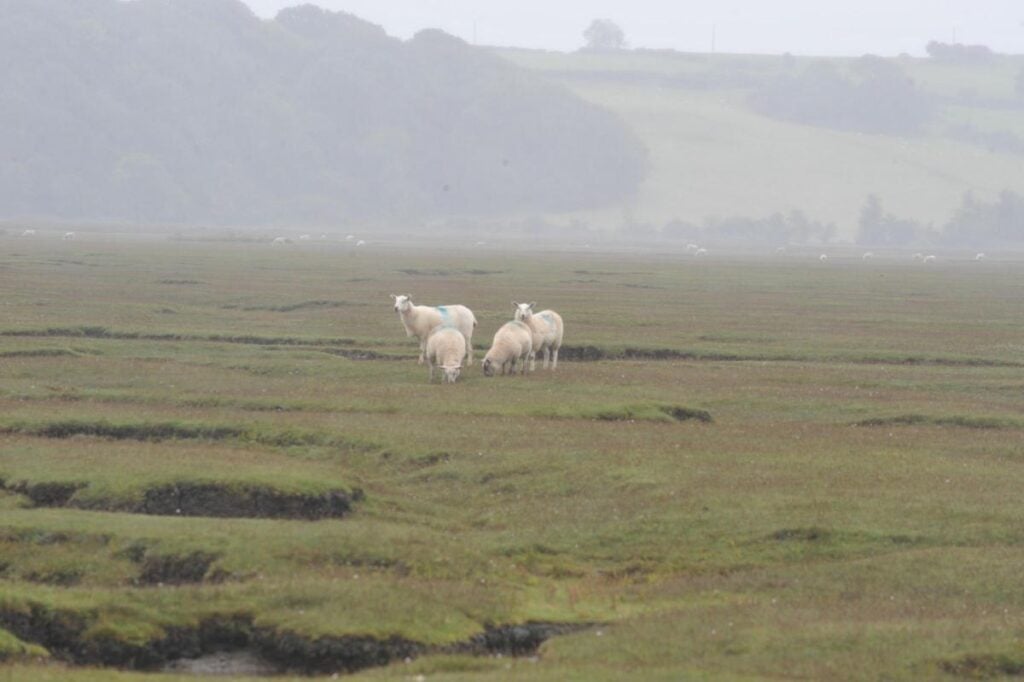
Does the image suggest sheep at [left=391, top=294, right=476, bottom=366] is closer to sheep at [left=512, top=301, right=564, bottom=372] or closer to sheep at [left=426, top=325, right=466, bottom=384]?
sheep at [left=512, top=301, right=564, bottom=372]

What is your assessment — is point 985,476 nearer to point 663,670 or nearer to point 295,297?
point 663,670

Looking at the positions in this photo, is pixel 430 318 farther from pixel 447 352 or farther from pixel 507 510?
pixel 507 510

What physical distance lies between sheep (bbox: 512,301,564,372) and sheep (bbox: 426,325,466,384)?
6.52 feet

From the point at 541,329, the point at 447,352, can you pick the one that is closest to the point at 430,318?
the point at 541,329

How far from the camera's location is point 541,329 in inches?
1527

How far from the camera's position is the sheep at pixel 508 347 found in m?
37.4

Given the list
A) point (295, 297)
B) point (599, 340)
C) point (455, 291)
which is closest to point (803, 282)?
point (455, 291)

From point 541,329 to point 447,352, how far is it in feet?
10.8

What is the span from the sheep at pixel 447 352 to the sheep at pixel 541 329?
6.52 ft

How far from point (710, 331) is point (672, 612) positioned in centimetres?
3506

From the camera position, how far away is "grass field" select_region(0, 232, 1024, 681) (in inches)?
681

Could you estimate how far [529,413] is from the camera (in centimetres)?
3180

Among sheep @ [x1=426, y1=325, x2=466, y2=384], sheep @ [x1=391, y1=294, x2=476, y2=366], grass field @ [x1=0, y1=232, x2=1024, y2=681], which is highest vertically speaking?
sheep @ [x1=391, y1=294, x2=476, y2=366]

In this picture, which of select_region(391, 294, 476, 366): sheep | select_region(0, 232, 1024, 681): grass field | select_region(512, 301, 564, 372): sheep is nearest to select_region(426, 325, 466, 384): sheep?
select_region(0, 232, 1024, 681): grass field
